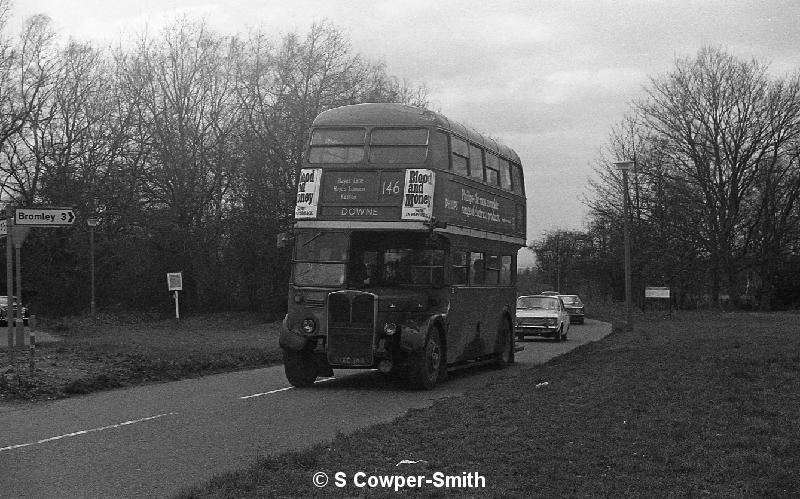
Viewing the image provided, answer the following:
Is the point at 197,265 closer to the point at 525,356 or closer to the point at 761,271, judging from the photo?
the point at 525,356

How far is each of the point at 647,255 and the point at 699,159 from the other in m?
6.42

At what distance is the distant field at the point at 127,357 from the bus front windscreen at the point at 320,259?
3.96m

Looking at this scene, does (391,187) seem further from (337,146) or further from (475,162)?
(475,162)

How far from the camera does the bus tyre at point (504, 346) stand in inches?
831

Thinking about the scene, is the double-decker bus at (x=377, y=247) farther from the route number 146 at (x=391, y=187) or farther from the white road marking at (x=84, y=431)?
the white road marking at (x=84, y=431)

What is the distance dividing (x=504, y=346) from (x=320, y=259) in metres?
6.77

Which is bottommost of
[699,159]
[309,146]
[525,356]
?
[525,356]

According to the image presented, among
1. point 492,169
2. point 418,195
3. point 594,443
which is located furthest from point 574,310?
point 594,443

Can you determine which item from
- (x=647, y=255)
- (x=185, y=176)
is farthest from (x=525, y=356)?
(x=647, y=255)

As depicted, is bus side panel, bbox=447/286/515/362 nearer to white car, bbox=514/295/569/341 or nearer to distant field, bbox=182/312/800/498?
distant field, bbox=182/312/800/498

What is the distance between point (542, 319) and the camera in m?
32.9

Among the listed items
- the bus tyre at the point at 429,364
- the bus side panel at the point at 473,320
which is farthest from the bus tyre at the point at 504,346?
the bus tyre at the point at 429,364

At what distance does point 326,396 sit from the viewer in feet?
49.8

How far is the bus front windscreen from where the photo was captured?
52.5ft
